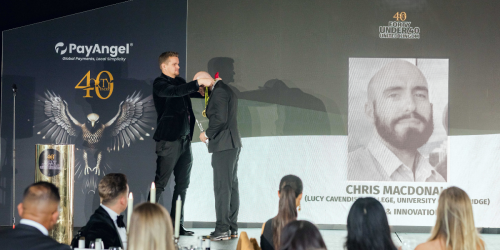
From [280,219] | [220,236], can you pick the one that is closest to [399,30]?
[220,236]

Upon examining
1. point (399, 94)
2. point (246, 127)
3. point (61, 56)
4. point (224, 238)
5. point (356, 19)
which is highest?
point (356, 19)

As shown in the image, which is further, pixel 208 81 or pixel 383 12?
pixel 383 12

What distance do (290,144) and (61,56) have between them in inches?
108

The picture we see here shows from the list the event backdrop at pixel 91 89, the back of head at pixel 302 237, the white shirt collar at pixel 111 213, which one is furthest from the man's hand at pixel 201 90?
the back of head at pixel 302 237

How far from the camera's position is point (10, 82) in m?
5.52

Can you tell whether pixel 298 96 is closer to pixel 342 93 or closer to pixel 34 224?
pixel 342 93

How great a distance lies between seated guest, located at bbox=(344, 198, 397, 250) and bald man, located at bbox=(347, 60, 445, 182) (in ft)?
11.0

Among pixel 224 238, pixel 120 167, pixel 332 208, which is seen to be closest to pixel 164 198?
pixel 120 167

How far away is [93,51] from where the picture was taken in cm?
552

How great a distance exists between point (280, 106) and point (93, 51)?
2176mm

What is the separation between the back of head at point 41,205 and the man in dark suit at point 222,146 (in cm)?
254

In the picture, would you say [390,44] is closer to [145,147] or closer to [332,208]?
[332,208]

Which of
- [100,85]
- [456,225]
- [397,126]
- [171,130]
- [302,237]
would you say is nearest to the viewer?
[302,237]

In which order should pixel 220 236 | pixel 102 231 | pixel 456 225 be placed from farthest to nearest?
pixel 220 236
pixel 102 231
pixel 456 225
